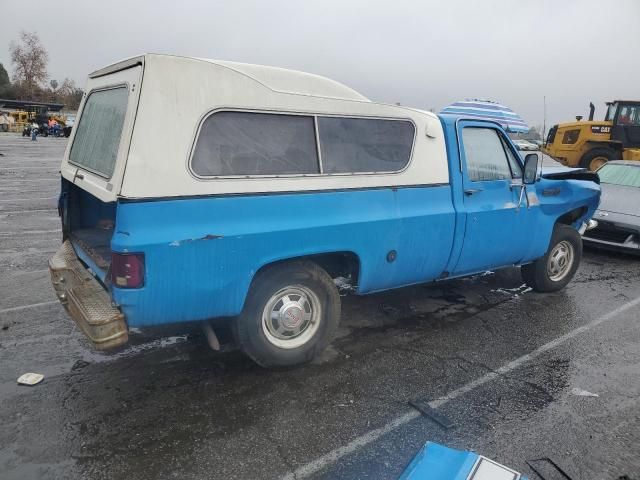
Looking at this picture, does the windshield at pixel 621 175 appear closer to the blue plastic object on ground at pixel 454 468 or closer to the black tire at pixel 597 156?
the blue plastic object on ground at pixel 454 468

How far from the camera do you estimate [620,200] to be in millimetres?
8078

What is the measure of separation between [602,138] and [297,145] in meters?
16.8

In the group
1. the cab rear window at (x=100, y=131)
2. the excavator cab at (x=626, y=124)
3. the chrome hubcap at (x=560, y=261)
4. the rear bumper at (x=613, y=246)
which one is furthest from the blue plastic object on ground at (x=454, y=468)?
the excavator cab at (x=626, y=124)

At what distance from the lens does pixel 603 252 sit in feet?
26.8

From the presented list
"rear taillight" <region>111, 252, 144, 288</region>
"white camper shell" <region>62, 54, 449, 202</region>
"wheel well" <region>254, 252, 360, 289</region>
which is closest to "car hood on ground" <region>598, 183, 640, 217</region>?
"white camper shell" <region>62, 54, 449, 202</region>

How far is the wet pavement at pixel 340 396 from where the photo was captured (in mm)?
2904

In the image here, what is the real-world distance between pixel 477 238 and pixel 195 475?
3.25 meters

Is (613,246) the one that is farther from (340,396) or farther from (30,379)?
(30,379)

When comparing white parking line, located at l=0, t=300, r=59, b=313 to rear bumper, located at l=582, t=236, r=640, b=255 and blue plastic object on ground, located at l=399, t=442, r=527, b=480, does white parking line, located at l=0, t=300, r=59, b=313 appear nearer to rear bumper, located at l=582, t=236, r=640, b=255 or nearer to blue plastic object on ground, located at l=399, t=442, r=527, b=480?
blue plastic object on ground, located at l=399, t=442, r=527, b=480

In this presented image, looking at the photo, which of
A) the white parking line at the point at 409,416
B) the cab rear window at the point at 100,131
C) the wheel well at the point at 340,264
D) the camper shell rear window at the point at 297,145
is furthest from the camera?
the wheel well at the point at 340,264

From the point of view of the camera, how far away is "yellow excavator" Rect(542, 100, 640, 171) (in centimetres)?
1658

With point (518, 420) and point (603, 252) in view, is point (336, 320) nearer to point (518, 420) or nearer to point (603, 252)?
point (518, 420)

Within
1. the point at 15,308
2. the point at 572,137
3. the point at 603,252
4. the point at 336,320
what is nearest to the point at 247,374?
the point at 336,320

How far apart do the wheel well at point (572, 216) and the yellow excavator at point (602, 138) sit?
11.5m
